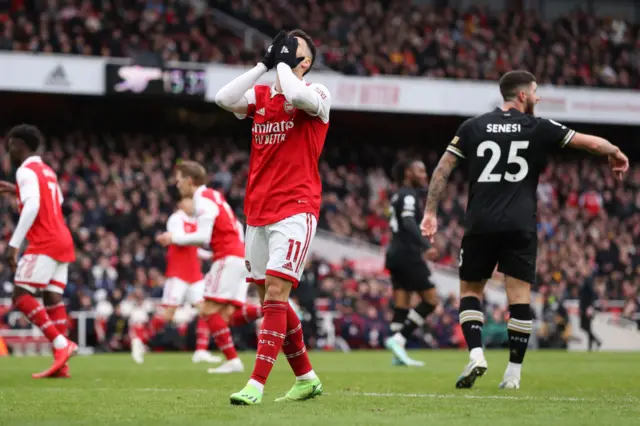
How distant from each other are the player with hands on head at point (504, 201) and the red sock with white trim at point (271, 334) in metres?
1.77

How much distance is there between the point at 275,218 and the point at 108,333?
13.2 metres

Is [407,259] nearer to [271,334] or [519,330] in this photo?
[519,330]

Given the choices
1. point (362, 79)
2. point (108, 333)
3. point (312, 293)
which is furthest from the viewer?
point (362, 79)

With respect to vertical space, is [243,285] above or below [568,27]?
below

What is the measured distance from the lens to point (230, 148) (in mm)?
30109

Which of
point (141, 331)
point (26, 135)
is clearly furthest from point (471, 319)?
point (141, 331)

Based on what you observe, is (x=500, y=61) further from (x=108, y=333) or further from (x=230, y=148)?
(x=108, y=333)

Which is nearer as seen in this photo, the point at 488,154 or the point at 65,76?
the point at 488,154

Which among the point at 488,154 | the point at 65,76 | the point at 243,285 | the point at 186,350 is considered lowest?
the point at 186,350

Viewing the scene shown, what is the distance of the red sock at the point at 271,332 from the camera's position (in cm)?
649

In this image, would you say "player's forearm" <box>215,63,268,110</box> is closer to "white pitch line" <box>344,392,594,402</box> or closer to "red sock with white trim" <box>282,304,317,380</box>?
"red sock with white trim" <box>282,304,317,380</box>

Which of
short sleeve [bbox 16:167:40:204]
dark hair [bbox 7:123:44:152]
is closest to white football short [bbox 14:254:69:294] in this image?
short sleeve [bbox 16:167:40:204]

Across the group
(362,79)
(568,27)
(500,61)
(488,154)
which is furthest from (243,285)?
(568,27)

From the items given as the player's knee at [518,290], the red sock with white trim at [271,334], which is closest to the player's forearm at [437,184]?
the player's knee at [518,290]
